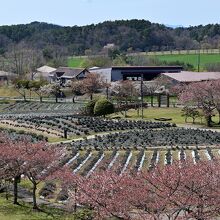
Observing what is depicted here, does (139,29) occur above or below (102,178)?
above

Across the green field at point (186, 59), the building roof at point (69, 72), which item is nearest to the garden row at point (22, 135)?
the building roof at point (69, 72)

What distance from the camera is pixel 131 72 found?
9400 cm

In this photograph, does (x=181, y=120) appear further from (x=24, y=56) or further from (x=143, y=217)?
(x=24, y=56)

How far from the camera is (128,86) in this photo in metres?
69.6

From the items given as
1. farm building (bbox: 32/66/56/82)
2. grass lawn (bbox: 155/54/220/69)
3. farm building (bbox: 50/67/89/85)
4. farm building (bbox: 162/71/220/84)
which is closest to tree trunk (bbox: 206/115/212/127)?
farm building (bbox: 162/71/220/84)

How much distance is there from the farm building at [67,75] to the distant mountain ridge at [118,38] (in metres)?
50.3

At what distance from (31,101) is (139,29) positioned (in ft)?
316

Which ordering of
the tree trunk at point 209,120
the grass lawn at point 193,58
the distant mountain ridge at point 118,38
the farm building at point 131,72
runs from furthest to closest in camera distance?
the distant mountain ridge at point 118,38
the grass lawn at point 193,58
the farm building at point 131,72
the tree trunk at point 209,120

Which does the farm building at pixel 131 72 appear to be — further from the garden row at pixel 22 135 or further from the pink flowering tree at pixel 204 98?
the garden row at pixel 22 135

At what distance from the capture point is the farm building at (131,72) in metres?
91.4

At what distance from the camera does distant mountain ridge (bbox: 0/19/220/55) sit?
162 m

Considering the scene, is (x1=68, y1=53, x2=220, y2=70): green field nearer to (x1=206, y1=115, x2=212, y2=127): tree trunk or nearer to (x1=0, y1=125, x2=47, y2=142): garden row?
(x1=206, y1=115, x2=212, y2=127): tree trunk

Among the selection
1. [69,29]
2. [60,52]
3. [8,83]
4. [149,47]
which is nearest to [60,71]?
[8,83]

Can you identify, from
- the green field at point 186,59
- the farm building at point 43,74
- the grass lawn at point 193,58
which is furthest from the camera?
the green field at point 186,59
